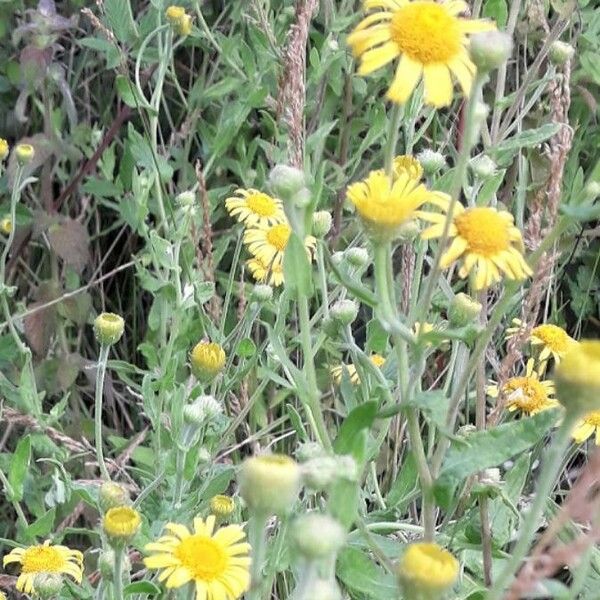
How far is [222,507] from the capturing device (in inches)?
32.1

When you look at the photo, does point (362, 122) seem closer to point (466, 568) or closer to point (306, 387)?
point (466, 568)

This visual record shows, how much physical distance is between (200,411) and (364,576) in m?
0.21

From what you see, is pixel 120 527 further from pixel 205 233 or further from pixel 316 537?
pixel 205 233

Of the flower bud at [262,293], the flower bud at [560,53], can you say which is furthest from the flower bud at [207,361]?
the flower bud at [560,53]

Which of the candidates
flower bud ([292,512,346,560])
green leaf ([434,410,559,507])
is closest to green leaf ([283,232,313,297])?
green leaf ([434,410,559,507])

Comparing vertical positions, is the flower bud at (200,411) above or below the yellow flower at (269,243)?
below

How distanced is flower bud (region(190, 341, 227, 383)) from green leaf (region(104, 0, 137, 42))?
61cm

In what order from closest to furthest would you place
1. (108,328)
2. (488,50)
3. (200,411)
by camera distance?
(488,50) < (200,411) < (108,328)

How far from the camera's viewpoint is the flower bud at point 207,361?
91 cm

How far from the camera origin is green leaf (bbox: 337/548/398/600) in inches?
27.4

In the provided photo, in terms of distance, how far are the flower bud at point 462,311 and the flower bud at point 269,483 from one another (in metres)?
0.32

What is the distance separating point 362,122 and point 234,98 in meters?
0.24

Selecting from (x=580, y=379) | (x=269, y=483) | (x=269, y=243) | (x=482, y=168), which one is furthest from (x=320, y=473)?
(x=269, y=243)

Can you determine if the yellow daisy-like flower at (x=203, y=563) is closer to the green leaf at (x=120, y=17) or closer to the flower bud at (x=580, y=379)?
the flower bud at (x=580, y=379)
